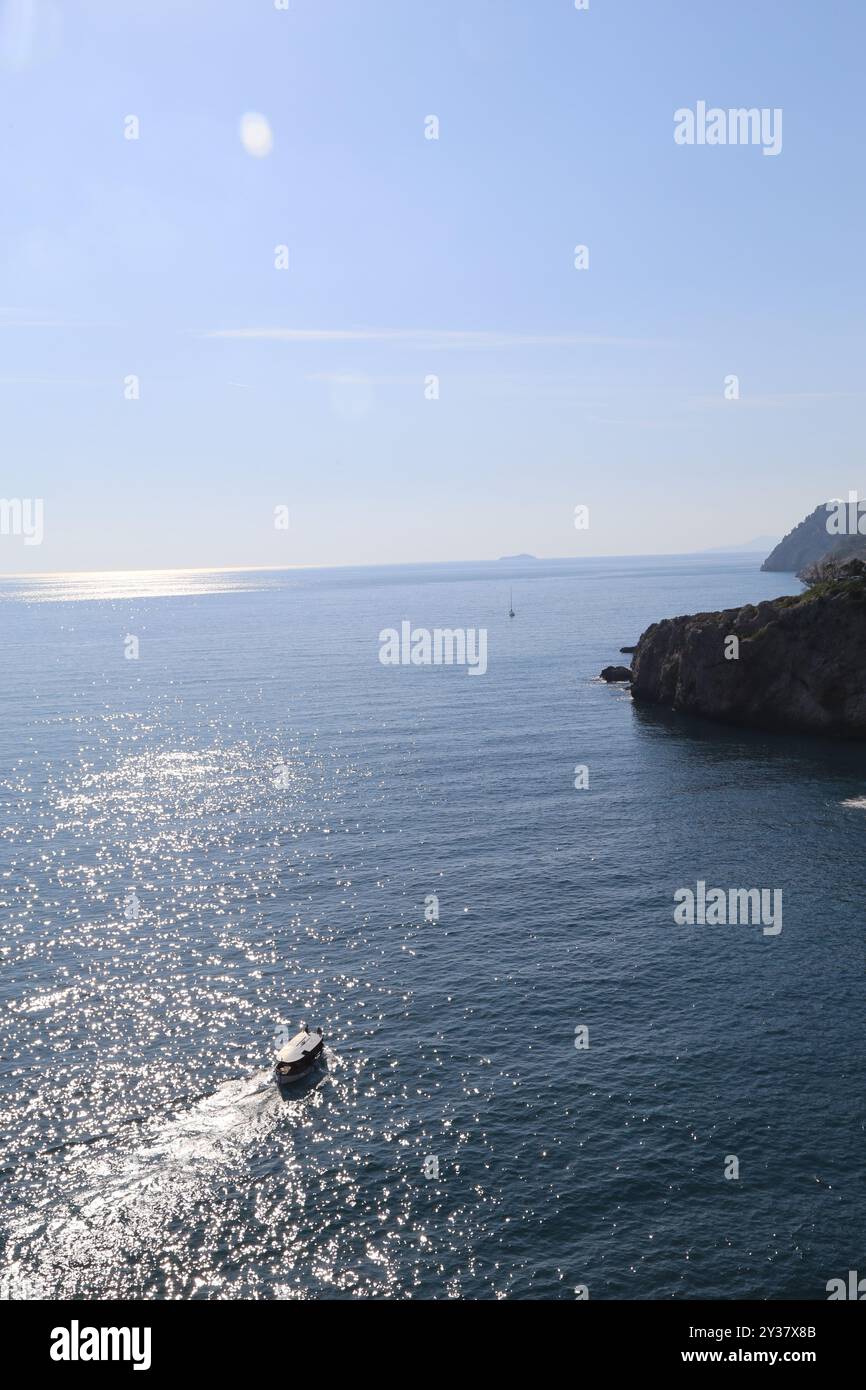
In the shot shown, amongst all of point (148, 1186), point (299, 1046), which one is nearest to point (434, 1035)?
point (299, 1046)

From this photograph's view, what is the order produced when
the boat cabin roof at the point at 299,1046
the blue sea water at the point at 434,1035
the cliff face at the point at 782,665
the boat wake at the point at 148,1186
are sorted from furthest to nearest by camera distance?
1. the cliff face at the point at 782,665
2. the boat cabin roof at the point at 299,1046
3. the blue sea water at the point at 434,1035
4. the boat wake at the point at 148,1186

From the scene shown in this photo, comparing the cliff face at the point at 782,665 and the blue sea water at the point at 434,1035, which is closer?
the blue sea water at the point at 434,1035

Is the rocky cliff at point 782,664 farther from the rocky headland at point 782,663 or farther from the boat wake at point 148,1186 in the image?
the boat wake at point 148,1186

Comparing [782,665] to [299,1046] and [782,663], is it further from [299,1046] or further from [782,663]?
[299,1046]

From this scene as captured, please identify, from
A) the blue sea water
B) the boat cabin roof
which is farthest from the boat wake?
the boat cabin roof

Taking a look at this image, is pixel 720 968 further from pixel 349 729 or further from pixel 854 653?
pixel 349 729

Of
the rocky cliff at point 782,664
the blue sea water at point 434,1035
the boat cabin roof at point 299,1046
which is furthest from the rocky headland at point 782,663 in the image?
Result: the boat cabin roof at point 299,1046
